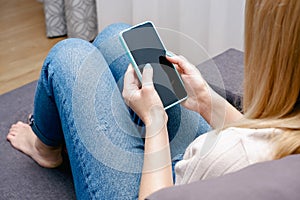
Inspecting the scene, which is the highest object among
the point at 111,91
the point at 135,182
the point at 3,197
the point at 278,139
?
the point at 278,139

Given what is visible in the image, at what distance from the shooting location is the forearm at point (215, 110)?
97cm

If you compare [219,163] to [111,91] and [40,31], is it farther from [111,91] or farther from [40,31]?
[40,31]

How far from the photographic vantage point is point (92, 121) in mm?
957

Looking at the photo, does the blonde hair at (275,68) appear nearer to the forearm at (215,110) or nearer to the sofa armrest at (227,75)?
the forearm at (215,110)

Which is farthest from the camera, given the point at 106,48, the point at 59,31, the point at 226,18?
the point at 59,31

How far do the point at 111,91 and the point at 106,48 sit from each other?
19 cm

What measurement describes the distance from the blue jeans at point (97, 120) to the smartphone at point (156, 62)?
6cm

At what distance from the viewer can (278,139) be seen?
0.61 meters

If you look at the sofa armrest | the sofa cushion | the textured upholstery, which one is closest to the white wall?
the textured upholstery

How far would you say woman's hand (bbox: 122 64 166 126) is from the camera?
0.91 metres

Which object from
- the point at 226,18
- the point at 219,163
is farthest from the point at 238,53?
the point at 219,163

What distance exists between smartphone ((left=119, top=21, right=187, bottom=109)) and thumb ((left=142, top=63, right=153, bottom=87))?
0.03 ft

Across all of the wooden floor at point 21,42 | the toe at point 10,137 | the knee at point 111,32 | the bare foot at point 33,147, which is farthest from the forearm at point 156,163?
the wooden floor at point 21,42

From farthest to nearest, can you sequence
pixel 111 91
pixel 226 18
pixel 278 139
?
pixel 226 18 → pixel 111 91 → pixel 278 139
